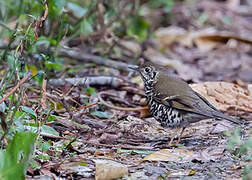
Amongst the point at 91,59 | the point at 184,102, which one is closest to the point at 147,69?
the point at 184,102

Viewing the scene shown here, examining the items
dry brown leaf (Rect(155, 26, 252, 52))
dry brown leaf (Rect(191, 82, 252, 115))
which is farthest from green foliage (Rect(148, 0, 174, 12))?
dry brown leaf (Rect(191, 82, 252, 115))

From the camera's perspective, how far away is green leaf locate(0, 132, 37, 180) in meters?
3.49

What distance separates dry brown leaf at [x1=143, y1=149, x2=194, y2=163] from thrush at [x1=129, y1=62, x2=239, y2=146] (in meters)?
0.39

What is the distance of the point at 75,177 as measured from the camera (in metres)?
3.99

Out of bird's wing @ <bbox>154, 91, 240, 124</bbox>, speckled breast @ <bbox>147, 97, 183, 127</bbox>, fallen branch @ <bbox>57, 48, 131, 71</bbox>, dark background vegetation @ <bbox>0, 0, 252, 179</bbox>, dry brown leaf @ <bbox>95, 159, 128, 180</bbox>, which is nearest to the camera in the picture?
dry brown leaf @ <bbox>95, 159, 128, 180</bbox>

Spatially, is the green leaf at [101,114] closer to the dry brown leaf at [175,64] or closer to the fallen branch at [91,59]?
the fallen branch at [91,59]

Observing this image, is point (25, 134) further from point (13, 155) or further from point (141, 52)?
point (141, 52)

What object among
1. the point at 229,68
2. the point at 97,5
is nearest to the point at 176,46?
the point at 229,68

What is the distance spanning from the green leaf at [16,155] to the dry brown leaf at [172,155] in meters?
1.20

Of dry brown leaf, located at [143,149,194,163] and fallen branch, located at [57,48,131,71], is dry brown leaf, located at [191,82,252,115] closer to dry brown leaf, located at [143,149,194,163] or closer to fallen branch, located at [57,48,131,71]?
dry brown leaf, located at [143,149,194,163]

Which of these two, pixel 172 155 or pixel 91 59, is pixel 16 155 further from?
pixel 91 59

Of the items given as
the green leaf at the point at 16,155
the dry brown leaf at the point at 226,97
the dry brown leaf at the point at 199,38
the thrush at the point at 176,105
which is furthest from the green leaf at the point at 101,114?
the dry brown leaf at the point at 199,38

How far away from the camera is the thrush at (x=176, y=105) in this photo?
16.8ft

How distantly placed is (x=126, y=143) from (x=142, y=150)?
0.83 ft
